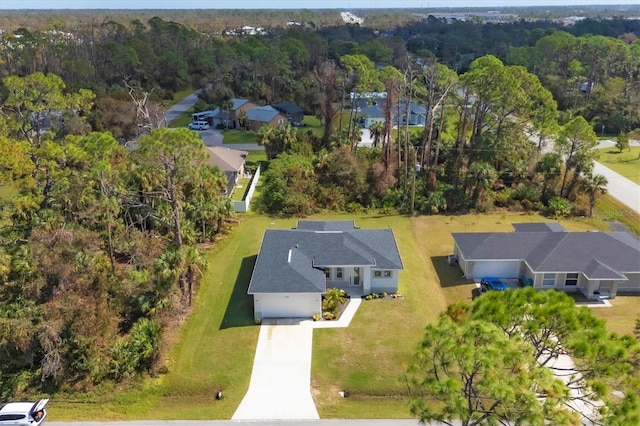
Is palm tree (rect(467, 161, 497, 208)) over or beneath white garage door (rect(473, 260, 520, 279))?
over

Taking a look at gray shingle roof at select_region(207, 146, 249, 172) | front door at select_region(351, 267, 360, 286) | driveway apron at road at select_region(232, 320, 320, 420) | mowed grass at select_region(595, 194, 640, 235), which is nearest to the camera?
driveway apron at road at select_region(232, 320, 320, 420)

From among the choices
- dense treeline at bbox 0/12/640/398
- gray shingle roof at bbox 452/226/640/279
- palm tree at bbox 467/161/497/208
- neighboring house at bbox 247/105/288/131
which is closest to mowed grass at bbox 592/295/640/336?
gray shingle roof at bbox 452/226/640/279

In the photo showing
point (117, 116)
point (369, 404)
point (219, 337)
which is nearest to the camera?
Answer: point (369, 404)

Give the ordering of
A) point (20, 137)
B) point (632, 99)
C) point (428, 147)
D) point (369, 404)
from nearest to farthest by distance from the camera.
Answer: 1. point (369, 404)
2. point (20, 137)
3. point (428, 147)
4. point (632, 99)

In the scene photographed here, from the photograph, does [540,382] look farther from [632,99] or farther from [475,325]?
[632,99]

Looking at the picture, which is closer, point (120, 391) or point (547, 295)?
point (547, 295)

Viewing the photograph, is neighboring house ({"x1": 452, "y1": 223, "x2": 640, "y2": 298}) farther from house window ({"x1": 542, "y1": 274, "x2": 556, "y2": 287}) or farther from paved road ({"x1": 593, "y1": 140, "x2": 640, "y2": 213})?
paved road ({"x1": 593, "y1": 140, "x2": 640, "y2": 213})

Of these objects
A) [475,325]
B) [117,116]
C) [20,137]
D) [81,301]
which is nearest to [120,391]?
[81,301]
